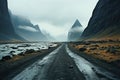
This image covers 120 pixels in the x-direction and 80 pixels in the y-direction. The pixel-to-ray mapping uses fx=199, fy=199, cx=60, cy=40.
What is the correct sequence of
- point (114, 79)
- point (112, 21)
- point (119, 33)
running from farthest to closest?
1. point (112, 21)
2. point (119, 33)
3. point (114, 79)

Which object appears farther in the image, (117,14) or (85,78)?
(117,14)

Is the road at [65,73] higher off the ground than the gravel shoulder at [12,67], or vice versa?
the gravel shoulder at [12,67]

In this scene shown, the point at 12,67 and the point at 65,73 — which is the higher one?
the point at 12,67

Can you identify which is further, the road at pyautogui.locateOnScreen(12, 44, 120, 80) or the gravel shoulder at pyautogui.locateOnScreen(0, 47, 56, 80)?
the gravel shoulder at pyautogui.locateOnScreen(0, 47, 56, 80)

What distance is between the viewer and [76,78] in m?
15.6

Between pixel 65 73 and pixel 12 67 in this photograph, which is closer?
pixel 65 73

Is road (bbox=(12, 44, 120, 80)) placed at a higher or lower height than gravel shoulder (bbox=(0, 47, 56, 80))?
lower

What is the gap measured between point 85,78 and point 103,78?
57.6 inches

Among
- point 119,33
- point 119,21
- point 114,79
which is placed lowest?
point 114,79

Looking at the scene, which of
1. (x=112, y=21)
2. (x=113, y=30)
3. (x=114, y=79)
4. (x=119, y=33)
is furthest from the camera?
(x=112, y=21)

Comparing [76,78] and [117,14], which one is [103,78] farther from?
[117,14]

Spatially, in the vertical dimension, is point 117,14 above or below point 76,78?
above

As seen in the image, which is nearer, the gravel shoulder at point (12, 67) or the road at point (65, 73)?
the road at point (65, 73)

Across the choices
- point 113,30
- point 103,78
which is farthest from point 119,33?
point 103,78
